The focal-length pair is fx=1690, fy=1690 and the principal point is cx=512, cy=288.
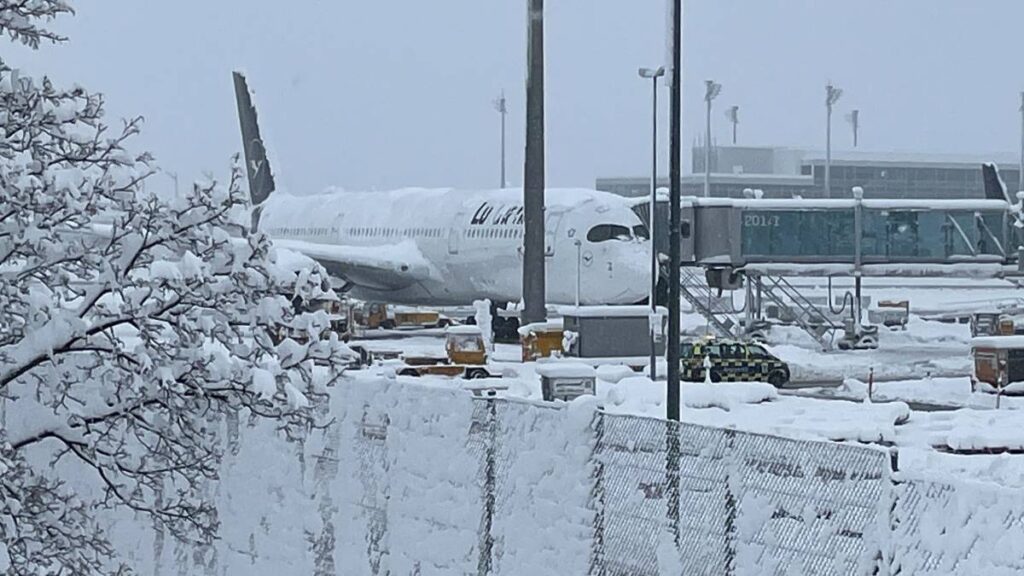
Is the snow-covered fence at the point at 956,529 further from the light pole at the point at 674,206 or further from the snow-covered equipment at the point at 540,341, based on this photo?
the snow-covered equipment at the point at 540,341

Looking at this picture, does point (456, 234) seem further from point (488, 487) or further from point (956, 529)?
point (956, 529)

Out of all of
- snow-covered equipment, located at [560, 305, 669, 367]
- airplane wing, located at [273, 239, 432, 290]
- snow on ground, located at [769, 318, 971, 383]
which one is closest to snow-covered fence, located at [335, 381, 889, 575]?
snow-covered equipment, located at [560, 305, 669, 367]

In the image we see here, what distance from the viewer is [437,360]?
103 feet

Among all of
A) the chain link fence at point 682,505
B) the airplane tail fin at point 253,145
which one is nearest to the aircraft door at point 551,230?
the airplane tail fin at point 253,145

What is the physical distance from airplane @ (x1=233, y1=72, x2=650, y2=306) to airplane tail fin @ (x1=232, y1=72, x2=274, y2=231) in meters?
5.67

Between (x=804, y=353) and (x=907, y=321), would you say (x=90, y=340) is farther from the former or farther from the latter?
(x=907, y=321)

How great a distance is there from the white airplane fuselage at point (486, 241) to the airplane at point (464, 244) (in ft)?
0.08

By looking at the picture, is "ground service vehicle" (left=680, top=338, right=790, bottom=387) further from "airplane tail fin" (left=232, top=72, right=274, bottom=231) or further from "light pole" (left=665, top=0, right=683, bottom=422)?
"airplane tail fin" (left=232, top=72, right=274, bottom=231)

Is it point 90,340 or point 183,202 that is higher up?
point 183,202

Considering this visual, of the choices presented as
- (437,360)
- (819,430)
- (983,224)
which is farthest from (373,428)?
(983,224)

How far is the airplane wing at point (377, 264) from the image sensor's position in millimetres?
43000

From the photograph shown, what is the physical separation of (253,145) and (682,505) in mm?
50263

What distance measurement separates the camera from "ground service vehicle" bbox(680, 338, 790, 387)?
1211 inches

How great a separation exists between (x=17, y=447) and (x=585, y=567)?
2923mm
